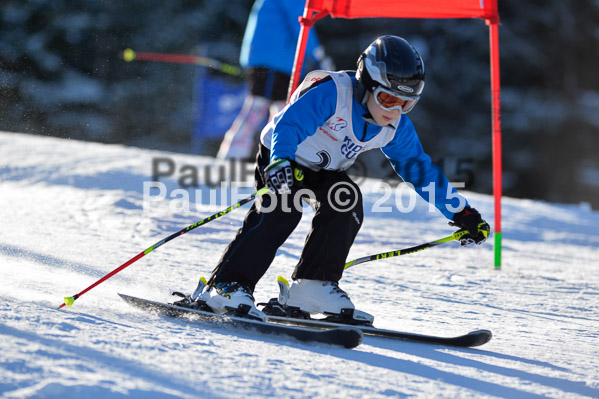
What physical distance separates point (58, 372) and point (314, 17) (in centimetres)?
314

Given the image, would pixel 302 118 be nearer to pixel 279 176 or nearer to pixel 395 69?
pixel 279 176

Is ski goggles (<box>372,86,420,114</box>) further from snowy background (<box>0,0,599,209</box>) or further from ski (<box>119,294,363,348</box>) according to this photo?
snowy background (<box>0,0,599,209</box>)

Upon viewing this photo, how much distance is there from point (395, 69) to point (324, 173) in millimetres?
469

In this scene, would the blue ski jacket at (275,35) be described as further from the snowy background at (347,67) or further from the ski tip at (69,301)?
the snowy background at (347,67)

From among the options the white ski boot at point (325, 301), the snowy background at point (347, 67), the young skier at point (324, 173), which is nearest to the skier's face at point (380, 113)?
the young skier at point (324, 173)

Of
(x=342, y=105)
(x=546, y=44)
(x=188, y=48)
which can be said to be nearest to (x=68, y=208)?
(x=342, y=105)

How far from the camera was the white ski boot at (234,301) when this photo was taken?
2.47 m

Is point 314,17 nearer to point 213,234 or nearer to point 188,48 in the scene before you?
point 213,234

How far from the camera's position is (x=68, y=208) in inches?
196

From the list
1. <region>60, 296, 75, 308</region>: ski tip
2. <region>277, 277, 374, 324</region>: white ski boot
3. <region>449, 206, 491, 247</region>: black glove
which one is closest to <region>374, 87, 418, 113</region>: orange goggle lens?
<region>449, 206, 491, 247</region>: black glove

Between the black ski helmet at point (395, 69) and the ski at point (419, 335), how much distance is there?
0.83m

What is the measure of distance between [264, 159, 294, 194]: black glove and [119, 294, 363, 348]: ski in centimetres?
45

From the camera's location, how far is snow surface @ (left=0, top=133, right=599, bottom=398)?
1812 mm

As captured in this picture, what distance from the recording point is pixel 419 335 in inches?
97.4
